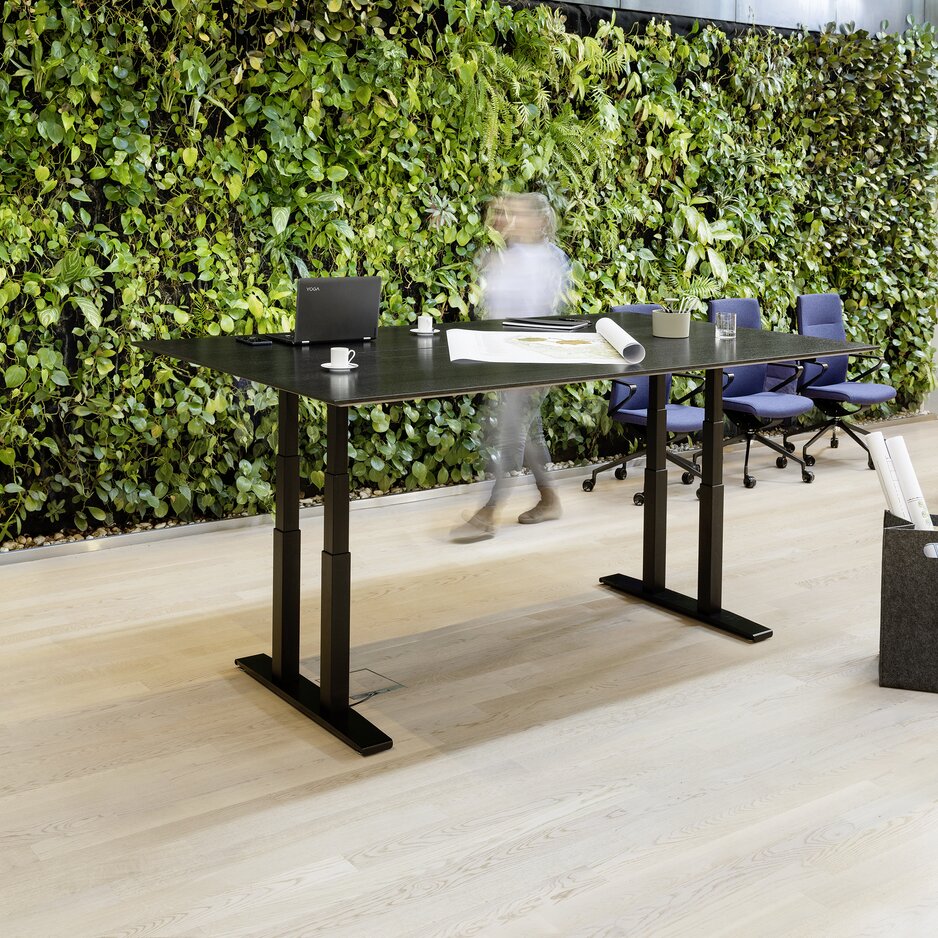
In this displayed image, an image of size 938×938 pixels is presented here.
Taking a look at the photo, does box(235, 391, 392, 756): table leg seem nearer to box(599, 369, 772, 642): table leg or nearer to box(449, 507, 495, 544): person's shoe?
box(599, 369, 772, 642): table leg

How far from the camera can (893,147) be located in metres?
7.65

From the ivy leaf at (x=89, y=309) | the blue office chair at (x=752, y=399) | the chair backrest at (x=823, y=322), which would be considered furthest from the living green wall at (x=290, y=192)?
the blue office chair at (x=752, y=399)

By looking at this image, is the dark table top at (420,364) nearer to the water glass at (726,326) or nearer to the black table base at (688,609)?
the water glass at (726,326)

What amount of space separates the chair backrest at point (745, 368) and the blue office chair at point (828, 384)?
16.4 inches

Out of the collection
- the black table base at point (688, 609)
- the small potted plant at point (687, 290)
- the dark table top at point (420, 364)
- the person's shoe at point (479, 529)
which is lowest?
the black table base at point (688, 609)

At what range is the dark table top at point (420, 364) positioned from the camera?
2836mm

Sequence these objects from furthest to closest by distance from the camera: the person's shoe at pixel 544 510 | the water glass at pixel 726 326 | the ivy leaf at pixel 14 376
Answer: the person's shoe at pixel 544 510, the ivy leaf at pixel 14 376, the water glass at pixel 726 326

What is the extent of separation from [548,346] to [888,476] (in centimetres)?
109

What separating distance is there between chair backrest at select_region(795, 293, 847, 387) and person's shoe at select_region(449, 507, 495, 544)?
250cm

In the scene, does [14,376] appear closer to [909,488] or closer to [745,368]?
[909,488]

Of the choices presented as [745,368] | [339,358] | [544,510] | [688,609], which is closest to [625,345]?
[339,358]

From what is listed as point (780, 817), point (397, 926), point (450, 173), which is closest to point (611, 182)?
point (450, 173)

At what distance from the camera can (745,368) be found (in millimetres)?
6117

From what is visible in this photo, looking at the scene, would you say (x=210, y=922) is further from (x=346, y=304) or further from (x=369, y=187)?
(x=369, y=187)
